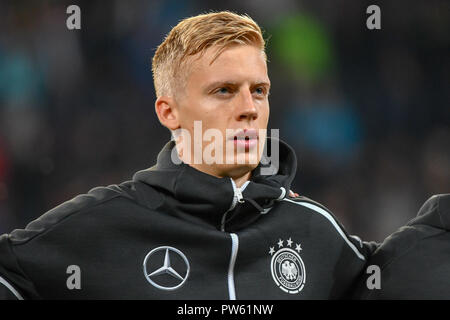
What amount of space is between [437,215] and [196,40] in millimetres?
1073

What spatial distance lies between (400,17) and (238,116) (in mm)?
2665

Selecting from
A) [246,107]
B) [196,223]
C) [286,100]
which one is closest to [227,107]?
[246,107]

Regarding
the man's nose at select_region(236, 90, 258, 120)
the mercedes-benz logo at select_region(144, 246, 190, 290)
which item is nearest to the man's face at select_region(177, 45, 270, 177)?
the man's nose at select_region(236, 90, 258, 120)

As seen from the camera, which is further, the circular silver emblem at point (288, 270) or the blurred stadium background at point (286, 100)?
the blurred stadium background at point (286, 100)

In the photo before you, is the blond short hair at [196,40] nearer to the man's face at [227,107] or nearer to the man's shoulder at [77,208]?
the man's face at [227,107]

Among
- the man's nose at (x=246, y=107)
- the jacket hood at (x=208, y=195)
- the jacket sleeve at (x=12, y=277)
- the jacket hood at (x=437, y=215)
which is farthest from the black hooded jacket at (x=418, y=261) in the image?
the jacket sleeve at (x=12, y=277)

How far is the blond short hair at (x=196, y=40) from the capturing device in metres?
2.37

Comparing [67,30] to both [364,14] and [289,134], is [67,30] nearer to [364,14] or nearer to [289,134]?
[289,134]

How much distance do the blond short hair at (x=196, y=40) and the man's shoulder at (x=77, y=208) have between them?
401mm

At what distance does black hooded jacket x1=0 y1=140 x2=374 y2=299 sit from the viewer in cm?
226

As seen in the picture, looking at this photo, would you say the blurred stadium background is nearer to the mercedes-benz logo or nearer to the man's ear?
the man's ear

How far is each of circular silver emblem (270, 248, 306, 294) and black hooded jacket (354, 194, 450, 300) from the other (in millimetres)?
256

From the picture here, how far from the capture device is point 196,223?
2.40 meters

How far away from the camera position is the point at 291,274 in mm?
2418
